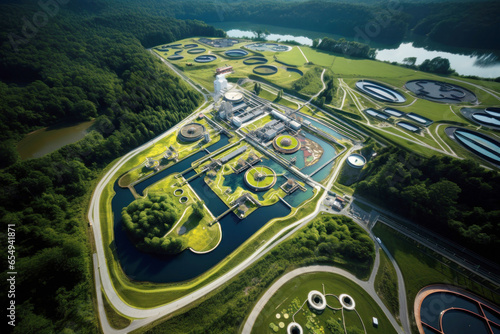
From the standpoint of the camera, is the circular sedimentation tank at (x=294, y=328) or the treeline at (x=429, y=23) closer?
the circular sedimentation tank at (x=294, y=328)

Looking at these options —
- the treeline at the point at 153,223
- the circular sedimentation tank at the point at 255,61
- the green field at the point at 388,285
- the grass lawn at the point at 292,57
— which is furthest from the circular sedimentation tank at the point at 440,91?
the treeline at the point at 153,223

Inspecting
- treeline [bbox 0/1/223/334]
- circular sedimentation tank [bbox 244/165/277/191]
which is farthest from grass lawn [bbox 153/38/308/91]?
circular sedimentation tank [bbox 244/165/277/191]

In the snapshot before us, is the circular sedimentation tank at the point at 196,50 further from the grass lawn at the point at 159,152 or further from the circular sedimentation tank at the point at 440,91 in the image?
the circular sedimentation tank at the point at 440,91

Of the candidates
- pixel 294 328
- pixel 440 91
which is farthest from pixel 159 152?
pixel 440 91

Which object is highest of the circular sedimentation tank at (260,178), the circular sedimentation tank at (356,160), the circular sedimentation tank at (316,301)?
the circular sedimentation tank at (356,160)

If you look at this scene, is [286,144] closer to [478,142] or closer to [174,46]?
[478,142]

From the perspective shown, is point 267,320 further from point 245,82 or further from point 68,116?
point 245,82
